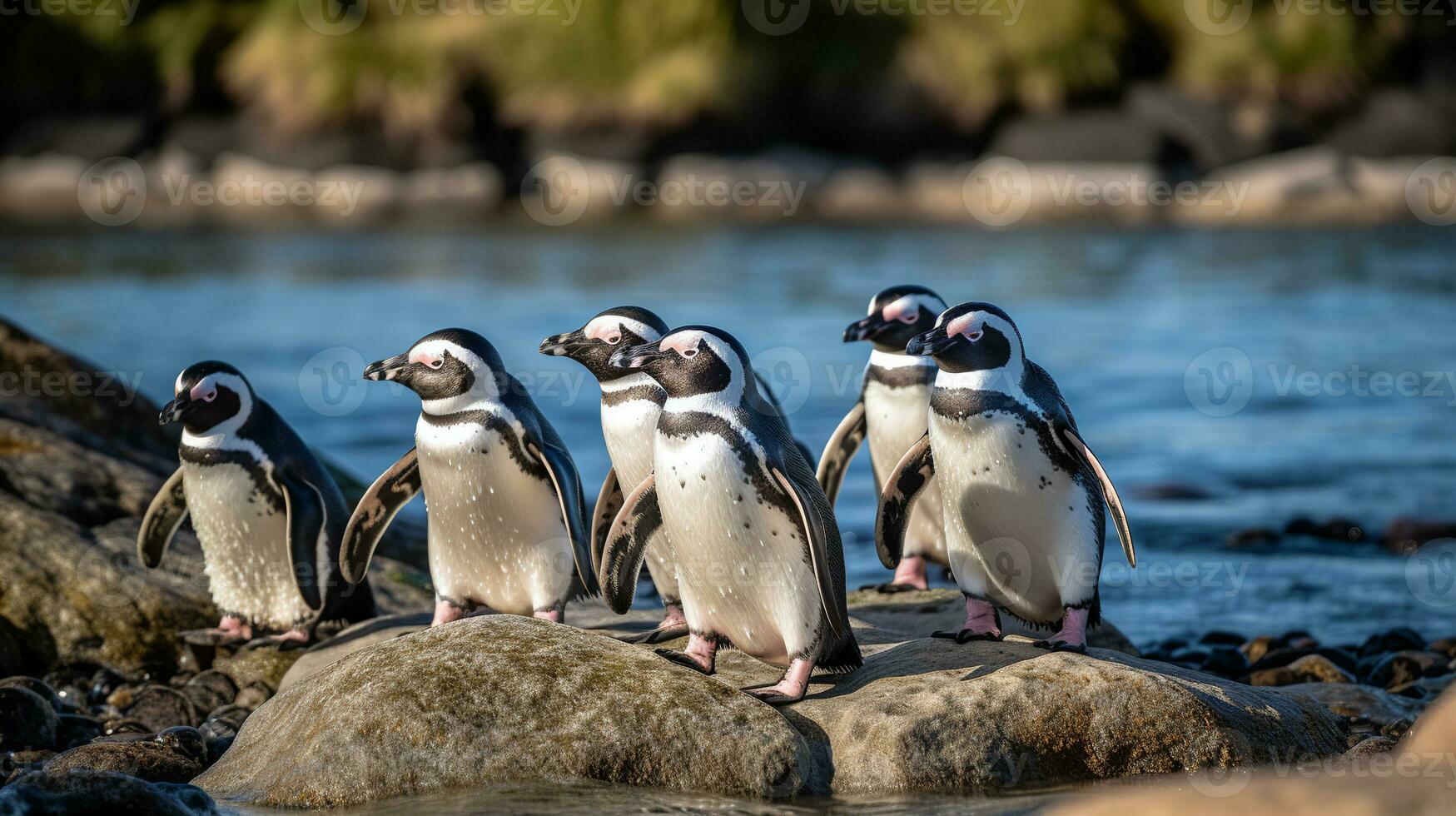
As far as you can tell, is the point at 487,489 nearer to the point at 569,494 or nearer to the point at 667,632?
the point at 569,494

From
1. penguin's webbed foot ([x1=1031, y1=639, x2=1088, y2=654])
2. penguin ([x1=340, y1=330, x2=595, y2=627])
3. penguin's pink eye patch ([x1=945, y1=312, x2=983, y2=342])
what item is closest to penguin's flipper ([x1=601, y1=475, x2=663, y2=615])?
penguin ([x1=340, y1=330, x2=595, y2=627])

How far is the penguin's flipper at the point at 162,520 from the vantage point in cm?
566

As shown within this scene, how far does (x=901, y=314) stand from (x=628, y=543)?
1.63m

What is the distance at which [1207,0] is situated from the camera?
2569 cm

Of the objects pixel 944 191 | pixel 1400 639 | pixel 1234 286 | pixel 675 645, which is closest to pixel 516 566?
pixel 675 645

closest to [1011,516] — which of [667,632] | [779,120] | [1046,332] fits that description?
[667,632]

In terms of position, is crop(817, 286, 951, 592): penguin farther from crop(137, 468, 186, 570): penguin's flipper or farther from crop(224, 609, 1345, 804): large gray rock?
crop(137, 468, 186, 570): penguin's flipper

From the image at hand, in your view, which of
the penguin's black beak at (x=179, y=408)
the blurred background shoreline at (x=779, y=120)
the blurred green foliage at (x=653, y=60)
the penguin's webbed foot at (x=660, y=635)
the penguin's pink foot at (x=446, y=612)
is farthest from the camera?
the blurred green foliage at (x=653, y=60)

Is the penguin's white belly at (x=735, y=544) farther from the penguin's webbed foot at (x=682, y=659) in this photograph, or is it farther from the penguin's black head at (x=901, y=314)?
the penguin's black head at (x=901, y=314)

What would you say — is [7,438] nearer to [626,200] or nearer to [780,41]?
[626,200]

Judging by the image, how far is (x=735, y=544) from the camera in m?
4.21

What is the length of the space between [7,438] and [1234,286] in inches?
569

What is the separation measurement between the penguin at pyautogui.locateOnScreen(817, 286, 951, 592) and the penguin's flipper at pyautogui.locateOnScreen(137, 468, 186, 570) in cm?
221

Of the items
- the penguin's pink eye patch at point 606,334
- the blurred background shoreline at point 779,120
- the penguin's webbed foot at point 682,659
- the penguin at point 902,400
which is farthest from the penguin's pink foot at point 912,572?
the blurred background shoreline at point 779,120
